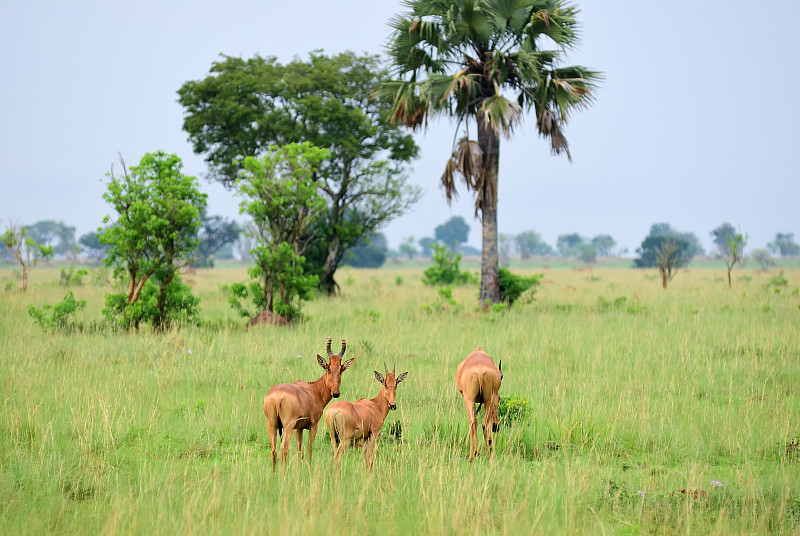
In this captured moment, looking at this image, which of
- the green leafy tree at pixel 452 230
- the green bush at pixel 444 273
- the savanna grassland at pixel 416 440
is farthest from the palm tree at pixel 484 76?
the green leafy tree at pixel 452 230

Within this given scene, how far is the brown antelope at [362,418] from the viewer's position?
15.7ft

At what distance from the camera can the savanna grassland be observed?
4668 millimetres

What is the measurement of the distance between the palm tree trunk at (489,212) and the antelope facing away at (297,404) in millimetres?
14388

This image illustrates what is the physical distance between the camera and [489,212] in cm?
1938

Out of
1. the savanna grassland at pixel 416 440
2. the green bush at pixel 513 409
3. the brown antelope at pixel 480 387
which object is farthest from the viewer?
the green bush at pixel 513 409

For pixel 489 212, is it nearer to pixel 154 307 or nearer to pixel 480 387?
pixel 154 307

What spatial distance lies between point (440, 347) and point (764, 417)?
575 centimetres

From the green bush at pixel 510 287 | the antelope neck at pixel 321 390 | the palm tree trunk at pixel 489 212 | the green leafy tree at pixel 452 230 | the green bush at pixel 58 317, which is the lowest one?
the green bush at pixel 58 317

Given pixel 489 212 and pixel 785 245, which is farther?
pixel 785 245

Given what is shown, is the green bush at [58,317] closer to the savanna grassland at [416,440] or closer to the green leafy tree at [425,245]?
the savanna grassland at [416,440]

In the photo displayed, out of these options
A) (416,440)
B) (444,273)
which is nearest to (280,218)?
(416,440)

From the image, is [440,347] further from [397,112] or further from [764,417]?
[397,112]

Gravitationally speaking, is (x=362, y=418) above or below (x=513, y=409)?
above

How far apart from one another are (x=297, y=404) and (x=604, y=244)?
496 ft
